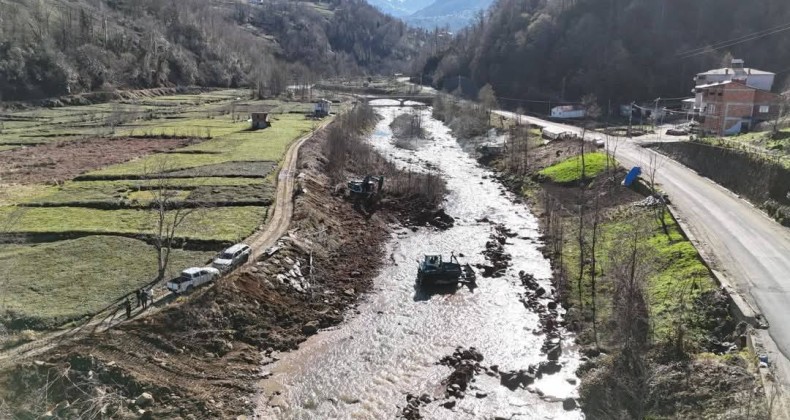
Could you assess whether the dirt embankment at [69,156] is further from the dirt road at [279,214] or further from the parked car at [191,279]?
the parked car at [191,279]

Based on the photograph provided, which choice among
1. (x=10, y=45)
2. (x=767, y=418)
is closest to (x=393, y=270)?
(x=767, y=418)

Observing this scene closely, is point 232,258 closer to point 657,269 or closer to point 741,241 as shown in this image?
point 657,269

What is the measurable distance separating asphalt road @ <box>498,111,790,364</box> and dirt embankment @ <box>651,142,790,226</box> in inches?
35.7

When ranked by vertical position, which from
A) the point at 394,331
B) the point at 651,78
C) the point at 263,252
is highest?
the point at 651,78

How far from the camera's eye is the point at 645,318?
3025 centimetres

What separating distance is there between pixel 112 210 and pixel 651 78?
123m

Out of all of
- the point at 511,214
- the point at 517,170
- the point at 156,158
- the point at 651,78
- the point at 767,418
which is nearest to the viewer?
the point at 767,418

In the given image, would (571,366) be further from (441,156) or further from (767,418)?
(441,156)

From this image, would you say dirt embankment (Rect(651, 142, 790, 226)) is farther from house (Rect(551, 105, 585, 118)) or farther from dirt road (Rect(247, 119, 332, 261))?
house (Rect(551, 105, 585, 118))

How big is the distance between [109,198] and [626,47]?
13232 centimetres

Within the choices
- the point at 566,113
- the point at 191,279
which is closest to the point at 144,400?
the point at 191,279

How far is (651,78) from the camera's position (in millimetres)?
131625

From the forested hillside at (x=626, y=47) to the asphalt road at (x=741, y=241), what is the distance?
83.4 metres

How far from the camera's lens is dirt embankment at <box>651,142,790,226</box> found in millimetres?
43188
